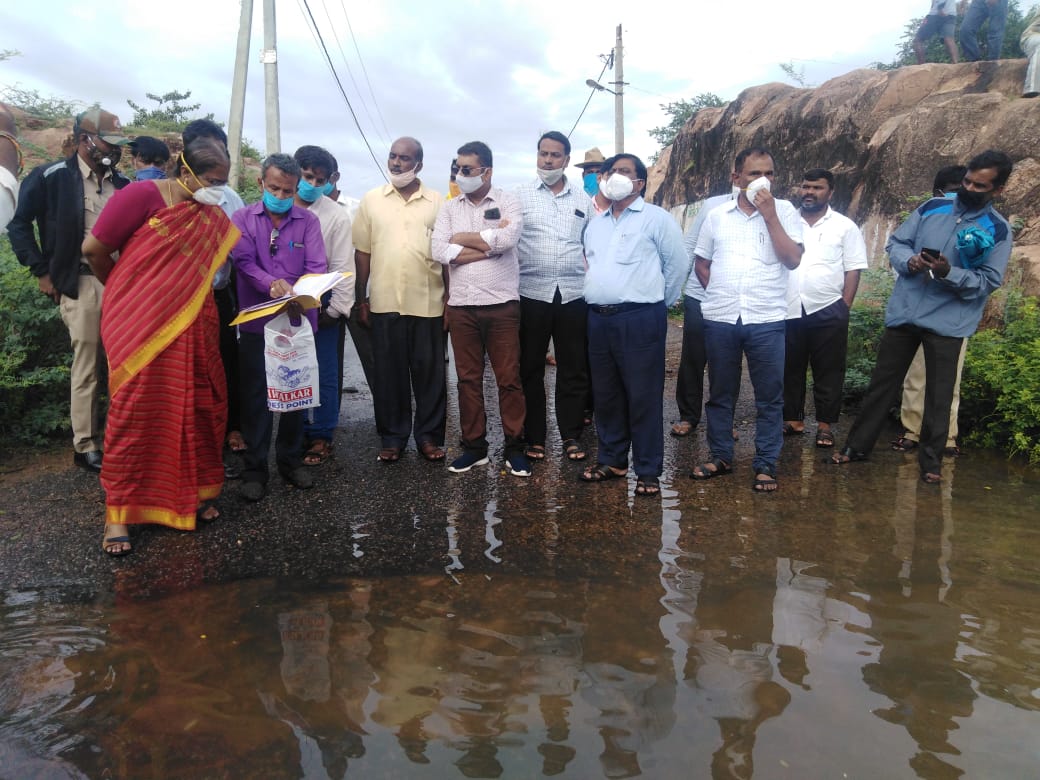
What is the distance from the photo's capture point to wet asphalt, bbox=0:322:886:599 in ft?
10.6

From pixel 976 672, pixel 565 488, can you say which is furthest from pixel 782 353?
pixel 976 672

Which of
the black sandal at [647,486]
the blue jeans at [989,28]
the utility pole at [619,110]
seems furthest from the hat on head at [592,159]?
the utility pole at [619,110]

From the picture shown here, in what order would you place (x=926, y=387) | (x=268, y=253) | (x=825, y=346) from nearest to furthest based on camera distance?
(x=268, y=253)
(x=926, y=387)
(x=825, y=346)

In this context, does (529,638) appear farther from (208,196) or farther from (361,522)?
(208,196)

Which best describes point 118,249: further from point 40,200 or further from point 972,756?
point 972,756

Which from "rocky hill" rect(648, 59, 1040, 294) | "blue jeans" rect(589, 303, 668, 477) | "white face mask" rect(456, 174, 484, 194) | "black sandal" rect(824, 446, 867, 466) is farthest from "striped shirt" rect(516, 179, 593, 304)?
"rocky hill" rect(648, 59, 1040, 294)

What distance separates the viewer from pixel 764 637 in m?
2.66

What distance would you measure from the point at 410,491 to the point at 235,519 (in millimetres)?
944

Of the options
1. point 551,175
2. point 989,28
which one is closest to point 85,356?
point 551,175

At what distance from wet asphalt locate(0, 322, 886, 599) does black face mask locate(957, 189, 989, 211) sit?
1784mm

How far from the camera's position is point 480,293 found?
14.8 ft

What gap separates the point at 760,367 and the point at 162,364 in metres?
3.23

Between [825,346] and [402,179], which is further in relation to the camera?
[825,346]

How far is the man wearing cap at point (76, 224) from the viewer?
4.13m
